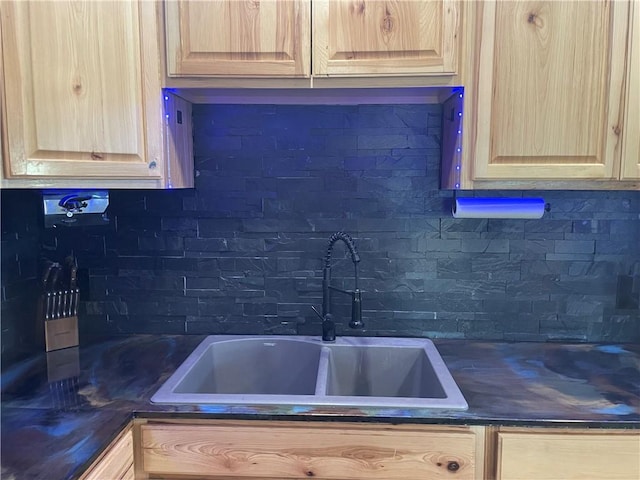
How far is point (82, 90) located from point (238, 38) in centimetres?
48

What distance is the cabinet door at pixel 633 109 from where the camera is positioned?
1.35m

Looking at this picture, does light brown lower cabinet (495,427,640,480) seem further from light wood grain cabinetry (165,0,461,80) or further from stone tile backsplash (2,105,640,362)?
light wood grain cabinetry (165,0,461,80)

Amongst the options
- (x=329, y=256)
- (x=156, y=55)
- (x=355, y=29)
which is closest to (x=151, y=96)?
(x=156, y=55)

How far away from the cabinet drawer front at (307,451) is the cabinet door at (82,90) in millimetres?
765

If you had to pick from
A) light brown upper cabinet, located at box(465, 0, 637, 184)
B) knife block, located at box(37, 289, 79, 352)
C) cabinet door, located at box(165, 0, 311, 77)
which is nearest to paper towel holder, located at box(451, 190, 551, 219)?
light brown upper cabinet, located at box(465, 0, 637, 184)

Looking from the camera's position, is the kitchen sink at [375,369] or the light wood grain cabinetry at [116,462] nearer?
the light wood grain cabinetry at [116,462]

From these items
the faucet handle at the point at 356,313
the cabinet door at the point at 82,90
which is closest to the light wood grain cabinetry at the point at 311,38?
the cabinet door at the point at 82,90

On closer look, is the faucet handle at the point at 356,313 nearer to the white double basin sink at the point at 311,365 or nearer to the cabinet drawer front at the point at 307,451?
the white double basin sink at the point at 311,365

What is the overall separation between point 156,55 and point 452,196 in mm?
1106

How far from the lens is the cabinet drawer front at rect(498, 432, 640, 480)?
117cm

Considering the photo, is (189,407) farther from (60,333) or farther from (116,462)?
(60,333)

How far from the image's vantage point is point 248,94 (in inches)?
65.7

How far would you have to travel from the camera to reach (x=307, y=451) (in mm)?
1211

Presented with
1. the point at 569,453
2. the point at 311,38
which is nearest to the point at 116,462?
the point at 569,453
